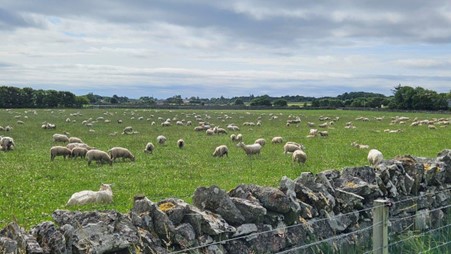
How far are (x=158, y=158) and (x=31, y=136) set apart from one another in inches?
685

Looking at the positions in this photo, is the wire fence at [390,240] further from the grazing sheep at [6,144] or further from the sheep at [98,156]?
the grazing sheep at [6,144]

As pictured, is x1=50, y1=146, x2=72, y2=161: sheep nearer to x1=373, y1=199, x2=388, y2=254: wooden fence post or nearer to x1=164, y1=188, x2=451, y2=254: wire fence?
x1=164, y1=188, x2=451, y2=254: wire fence

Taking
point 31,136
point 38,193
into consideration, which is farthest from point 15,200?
point 31,136

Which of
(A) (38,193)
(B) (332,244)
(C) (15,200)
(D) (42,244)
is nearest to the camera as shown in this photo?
(D) (42,244)

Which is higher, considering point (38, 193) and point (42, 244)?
point (42, 244)

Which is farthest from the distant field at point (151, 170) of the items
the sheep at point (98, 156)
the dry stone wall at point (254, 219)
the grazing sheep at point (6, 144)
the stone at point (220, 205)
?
the dry stone wall at point (254, 219)

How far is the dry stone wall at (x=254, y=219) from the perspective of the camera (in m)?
5.87

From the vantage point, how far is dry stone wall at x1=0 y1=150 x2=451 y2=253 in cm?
587

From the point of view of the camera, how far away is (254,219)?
768 cm

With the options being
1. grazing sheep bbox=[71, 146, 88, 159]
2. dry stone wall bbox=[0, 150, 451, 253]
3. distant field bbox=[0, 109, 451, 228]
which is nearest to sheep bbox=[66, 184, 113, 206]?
distant field bbox=[0, 109, 451, 228]

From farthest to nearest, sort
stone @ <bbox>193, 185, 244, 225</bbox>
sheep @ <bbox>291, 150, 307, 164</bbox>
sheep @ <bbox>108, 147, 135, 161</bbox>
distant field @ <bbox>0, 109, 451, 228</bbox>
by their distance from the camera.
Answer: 1. sheep @ <bbox>108, 147, 135, 161</bbox>
2. sheep @ <bbox>291, 150, 307, 164</bbox>
3. distant field @ <bbox>0, 109, 451, 228</bbox>
4. stone @ <bbox>193, 185, 244, 225</bbox>

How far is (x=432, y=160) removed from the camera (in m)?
12.1

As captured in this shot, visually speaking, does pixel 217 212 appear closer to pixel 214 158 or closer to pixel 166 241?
pixel 166 241

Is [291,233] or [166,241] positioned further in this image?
[291,233]
